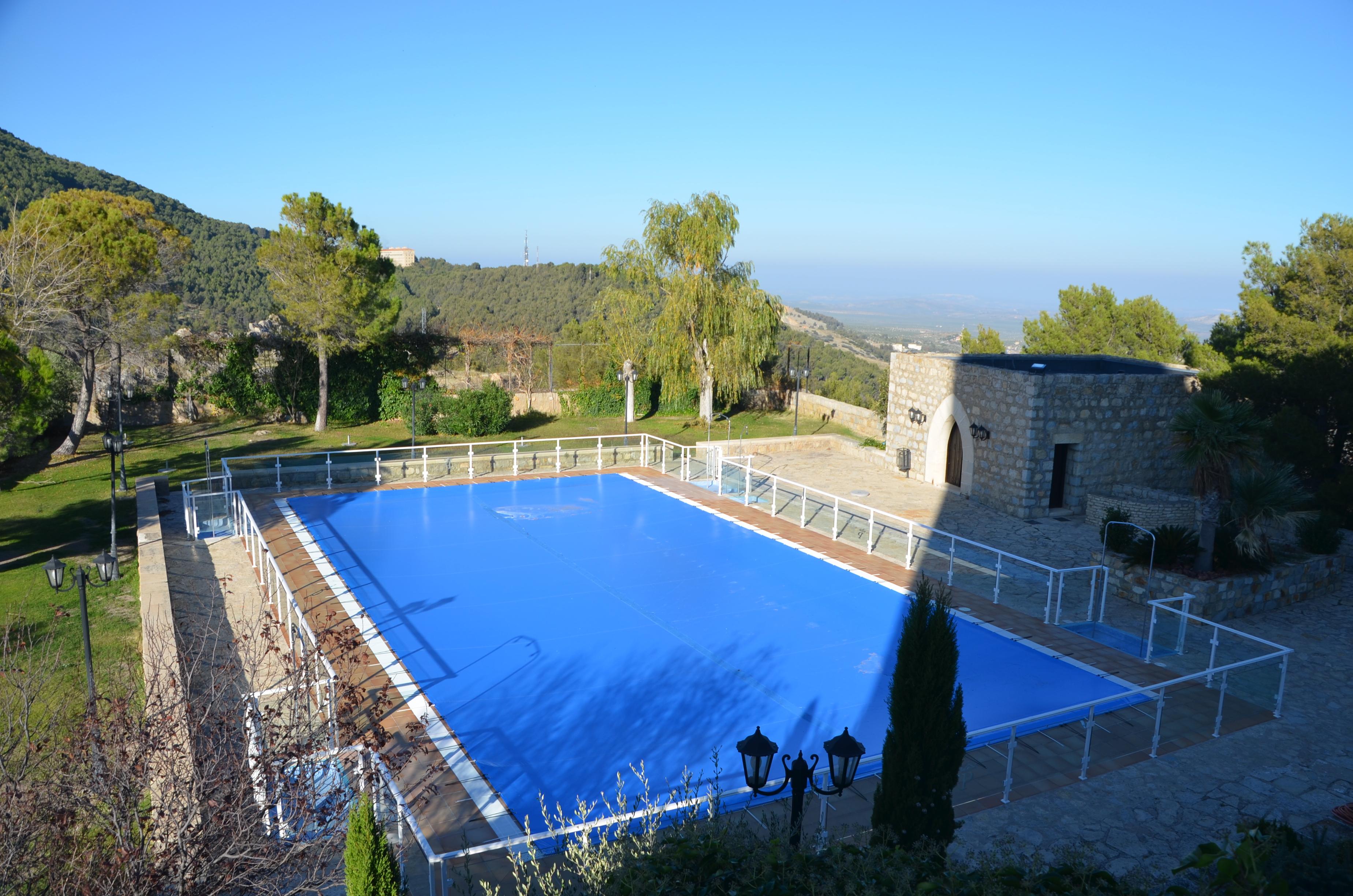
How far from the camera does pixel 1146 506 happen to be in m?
13.5

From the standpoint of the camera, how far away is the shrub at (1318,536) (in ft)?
37.8

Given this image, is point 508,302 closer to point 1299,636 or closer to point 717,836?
point 1299,636

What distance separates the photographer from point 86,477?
17.2 metres

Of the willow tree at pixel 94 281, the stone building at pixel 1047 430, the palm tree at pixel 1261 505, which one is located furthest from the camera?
the willow tree at pixel 94 281

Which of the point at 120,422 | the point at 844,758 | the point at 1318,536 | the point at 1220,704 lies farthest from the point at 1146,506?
the point at 120,422

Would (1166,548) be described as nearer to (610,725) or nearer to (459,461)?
(610,725)

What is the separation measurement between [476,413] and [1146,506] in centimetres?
1437

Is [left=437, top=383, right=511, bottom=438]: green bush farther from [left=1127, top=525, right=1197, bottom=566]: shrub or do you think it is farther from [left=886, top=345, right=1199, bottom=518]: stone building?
[left=1127, top=525, right=1197, bottom=566]: shrub

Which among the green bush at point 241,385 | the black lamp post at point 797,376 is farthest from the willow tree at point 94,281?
the black lamp post at point 797,376

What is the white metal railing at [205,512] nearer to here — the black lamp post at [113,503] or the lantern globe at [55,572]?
the black lamp post at [113,503]

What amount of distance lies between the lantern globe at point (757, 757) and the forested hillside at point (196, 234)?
2737cm

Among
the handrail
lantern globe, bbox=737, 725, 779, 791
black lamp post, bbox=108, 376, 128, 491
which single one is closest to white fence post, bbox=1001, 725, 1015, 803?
lantern globe, bbox=737, 725, 779, 791

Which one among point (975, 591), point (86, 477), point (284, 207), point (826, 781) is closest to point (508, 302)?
point (284, 207)

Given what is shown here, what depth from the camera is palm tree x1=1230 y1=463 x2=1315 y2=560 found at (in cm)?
1050
